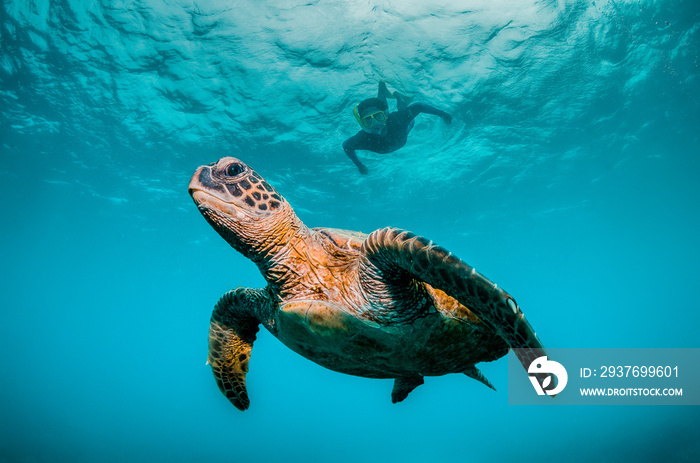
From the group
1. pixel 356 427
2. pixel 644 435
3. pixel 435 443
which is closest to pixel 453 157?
pixel 644 435

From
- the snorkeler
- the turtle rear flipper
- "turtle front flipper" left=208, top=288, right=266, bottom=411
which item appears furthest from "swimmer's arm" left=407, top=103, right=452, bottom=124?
"turtle front flipper" left=208, top=288, right=266, bottom=411

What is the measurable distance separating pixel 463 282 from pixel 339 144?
13.3 metres

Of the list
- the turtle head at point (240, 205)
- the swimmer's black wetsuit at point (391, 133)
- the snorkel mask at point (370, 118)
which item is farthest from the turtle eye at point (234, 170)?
the swimmer's black wetsuit at point (391, 133)

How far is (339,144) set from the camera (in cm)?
1441

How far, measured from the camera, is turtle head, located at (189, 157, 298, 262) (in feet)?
7.54

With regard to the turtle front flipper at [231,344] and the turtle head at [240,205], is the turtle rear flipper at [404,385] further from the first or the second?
the turtle head at [240,205]

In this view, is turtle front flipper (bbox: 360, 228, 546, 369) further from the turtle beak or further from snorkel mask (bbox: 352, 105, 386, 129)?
snorkel mask (bbox: 352, 105, 386, 129)

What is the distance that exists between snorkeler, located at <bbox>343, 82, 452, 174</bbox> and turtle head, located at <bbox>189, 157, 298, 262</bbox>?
7.19 metres

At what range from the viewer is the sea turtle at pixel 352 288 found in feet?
6.62

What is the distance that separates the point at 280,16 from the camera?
8.84m

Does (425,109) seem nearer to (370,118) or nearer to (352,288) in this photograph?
(370,118)

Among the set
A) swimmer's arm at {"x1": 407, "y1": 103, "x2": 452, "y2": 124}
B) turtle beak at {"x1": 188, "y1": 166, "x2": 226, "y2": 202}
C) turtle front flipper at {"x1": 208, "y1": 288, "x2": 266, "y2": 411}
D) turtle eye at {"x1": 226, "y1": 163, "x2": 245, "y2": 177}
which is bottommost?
turtle front flipper at {"x1": 208, "y1": 288, "x2": 266, "y2": 411}

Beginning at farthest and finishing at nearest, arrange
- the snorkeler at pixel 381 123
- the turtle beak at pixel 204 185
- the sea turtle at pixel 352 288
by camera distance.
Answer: the snorkeler at pixel 381 123, the turtle beak at pixel 204 185, the sea turtle at pixel 352 288

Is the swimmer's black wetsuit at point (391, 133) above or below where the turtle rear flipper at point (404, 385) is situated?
above
